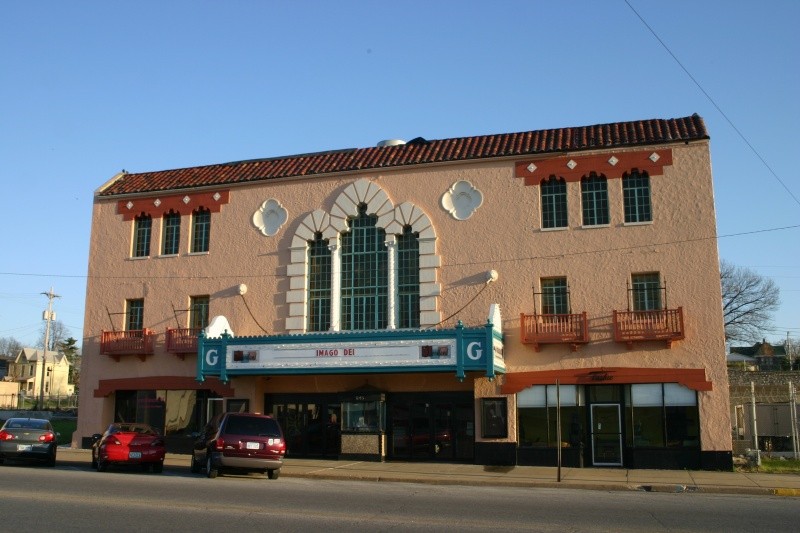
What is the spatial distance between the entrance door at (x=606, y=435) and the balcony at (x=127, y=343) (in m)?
16.2

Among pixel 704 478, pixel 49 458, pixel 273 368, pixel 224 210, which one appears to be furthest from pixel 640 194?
pixel 49 458

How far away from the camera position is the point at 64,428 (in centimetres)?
4612

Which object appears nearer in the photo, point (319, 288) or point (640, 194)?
point (640, 194)

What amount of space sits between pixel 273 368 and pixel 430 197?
25.7ft

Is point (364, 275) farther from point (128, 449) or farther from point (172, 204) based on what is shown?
point (128, 449)

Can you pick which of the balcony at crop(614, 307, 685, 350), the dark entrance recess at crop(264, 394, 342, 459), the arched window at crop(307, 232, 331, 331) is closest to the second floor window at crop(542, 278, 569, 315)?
the balcony at crop(614, 307, 685, 350)

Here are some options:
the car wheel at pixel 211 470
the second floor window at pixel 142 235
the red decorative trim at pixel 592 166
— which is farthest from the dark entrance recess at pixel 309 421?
the red decorative trim at pixel 592 166

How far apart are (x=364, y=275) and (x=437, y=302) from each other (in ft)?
9.65

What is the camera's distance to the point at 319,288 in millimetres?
28906

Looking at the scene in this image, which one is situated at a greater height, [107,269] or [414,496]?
[107,269]

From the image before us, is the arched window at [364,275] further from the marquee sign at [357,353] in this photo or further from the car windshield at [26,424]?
the car windshield at [26,424]

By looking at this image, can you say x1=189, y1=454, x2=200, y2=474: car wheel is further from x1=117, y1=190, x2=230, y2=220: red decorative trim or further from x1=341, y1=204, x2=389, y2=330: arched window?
x1=117, y1=190, x2=230, y2=220: red decorative trim

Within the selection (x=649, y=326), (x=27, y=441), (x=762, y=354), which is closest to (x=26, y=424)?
(x=27, y=441)

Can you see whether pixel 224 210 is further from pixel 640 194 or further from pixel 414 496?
pixel 414 496
